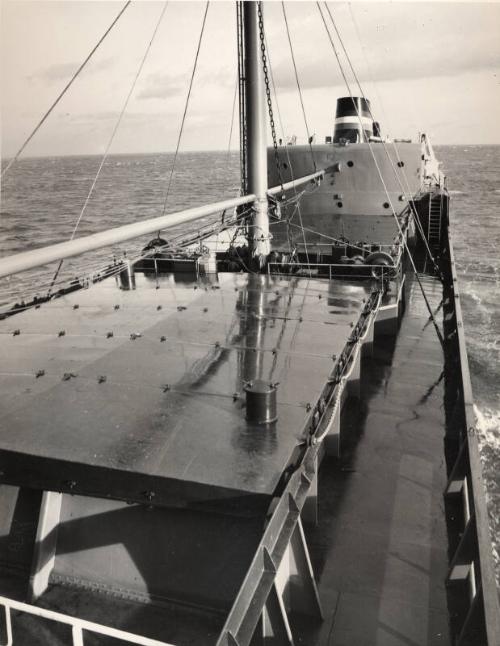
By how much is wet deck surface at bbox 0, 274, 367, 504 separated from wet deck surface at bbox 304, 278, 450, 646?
1.56 metres

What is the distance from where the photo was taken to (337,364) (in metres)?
8.09

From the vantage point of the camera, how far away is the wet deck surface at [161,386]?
16.9 feet

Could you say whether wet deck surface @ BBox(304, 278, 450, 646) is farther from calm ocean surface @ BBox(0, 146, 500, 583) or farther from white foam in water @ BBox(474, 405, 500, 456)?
white foam in water @ BBox(474, 405, 500, 456)

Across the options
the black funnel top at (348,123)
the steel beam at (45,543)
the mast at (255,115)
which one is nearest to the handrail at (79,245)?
the steel beam at (45,543)

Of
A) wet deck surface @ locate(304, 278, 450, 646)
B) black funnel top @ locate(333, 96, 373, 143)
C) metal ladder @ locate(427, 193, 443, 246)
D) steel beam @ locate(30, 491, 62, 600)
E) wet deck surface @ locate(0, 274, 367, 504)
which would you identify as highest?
black funnel top @ locate(333, 96, 373, 143)

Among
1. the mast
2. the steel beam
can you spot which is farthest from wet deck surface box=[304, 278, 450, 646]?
the mast

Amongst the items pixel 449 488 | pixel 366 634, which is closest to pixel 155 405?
pixel 366 634

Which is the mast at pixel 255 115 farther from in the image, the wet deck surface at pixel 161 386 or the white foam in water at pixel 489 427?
the white foam in water at pixel 489 427

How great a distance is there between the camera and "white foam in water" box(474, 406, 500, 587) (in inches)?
400

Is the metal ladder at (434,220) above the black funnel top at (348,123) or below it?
below

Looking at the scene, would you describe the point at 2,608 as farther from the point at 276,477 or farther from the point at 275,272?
the point at 275,272

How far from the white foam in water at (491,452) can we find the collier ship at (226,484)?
7.68 feet

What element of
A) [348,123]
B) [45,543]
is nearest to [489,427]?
[45,543]

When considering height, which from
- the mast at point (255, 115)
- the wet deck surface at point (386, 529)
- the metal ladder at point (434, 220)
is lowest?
the wet deck surface at point (386, 529)
